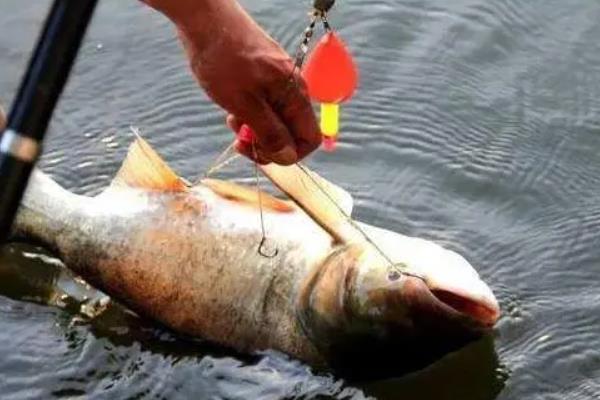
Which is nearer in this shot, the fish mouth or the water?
the fish mouth

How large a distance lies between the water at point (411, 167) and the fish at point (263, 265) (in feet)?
0.46

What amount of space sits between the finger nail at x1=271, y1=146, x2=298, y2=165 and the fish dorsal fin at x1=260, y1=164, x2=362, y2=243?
23.9 inches

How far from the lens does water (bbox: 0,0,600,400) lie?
4086 mm

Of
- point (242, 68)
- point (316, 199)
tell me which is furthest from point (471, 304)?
point (242, 68)

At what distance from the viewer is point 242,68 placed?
9.93ft

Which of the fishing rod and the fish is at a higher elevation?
the fishing rod

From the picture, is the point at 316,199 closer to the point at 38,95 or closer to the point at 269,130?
the point at 269,130

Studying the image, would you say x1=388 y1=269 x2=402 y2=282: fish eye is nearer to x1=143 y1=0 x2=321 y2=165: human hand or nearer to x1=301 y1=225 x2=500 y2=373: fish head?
x1=301 y1=225 x2=500 y2=373: fish head

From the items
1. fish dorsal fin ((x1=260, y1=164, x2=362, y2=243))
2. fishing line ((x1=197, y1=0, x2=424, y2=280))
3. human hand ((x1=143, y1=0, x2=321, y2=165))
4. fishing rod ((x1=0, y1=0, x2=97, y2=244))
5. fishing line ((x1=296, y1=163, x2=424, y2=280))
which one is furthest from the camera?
fish dorsal fin ((x1=260, y1=164, x2=362, y2=243))

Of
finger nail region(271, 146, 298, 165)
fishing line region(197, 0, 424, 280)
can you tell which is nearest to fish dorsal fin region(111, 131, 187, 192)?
fishing line region(197, 0, 424, 280)

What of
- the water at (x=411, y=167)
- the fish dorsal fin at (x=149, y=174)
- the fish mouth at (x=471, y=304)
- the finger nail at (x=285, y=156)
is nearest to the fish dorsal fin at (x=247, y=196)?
the fish dorsal fin at (x=149, y=174)

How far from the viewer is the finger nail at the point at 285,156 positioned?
3.19m

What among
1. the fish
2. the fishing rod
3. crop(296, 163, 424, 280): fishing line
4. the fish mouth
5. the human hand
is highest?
the fishing rod

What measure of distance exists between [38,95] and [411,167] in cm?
315
